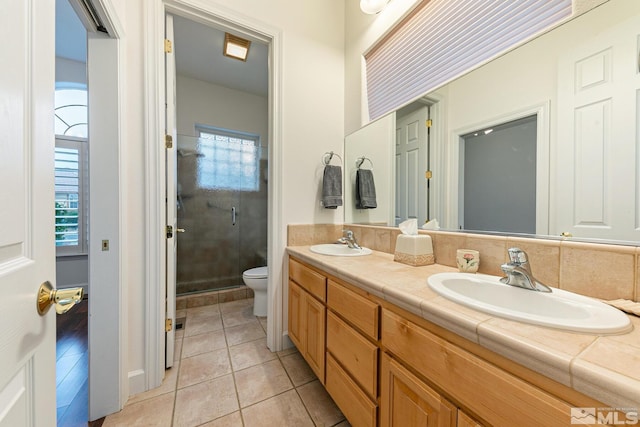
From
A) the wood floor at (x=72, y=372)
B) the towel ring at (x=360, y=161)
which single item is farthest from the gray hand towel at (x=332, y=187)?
the wood floor at (x=72, y=372)

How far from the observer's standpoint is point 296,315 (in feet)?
5.11

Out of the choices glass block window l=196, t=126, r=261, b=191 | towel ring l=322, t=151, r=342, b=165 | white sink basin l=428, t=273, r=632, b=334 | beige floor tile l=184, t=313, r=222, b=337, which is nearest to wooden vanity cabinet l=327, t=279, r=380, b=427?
white sink basin l=428, t=273, r=632, b=334

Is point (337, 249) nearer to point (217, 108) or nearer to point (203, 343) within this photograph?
point (203, 343)

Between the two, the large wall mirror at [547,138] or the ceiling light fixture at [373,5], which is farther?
the ceiling light fixture at [373,5]

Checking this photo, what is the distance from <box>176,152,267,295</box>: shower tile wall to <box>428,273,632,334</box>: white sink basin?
101 inches

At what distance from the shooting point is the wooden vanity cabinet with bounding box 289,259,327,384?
48.4 inches

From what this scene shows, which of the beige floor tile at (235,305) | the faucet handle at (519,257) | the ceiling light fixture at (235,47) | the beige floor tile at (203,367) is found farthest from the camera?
the beige floor tile at (235,305)

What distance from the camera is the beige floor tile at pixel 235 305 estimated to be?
2.45 metres

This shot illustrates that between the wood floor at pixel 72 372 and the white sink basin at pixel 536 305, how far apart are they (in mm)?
1756

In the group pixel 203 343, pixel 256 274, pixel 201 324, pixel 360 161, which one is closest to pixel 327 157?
pixel 360 161

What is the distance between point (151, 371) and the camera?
4.36ft

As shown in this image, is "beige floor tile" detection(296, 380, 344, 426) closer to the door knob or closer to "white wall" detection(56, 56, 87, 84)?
the door knob

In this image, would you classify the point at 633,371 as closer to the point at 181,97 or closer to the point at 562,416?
the point at 562,416

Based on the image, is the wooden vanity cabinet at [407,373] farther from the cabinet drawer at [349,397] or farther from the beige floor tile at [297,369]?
the beige floor tile at [297,369]
